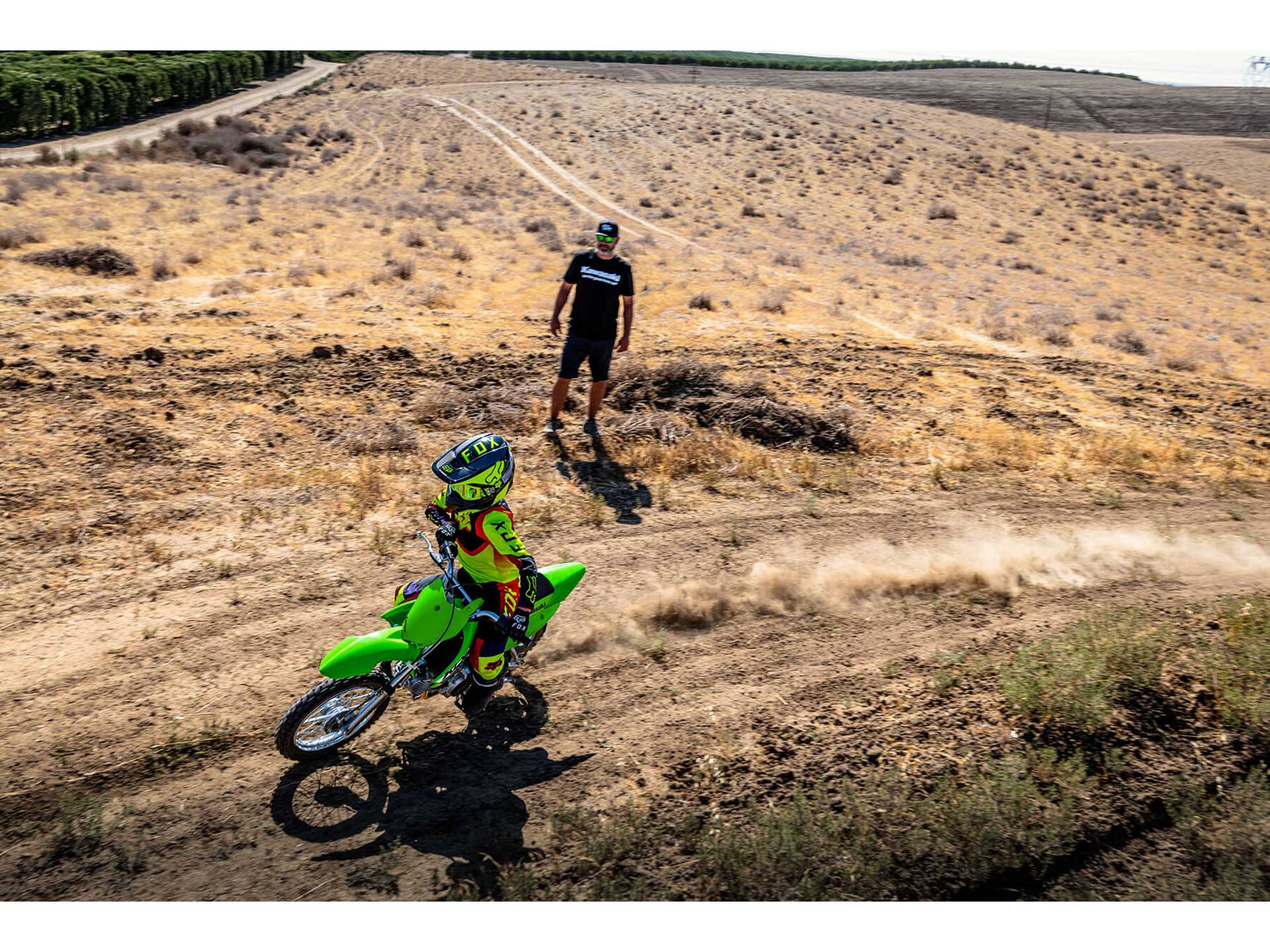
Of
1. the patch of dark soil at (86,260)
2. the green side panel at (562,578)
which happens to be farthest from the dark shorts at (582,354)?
the patch of dark soil at (86,260)

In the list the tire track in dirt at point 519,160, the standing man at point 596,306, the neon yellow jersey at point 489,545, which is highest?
the tire track in dirt at point 519,160

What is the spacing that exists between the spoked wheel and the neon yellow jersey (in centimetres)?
100

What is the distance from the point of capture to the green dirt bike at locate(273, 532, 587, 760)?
16.9 ft

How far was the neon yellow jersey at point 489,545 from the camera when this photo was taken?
214 inches

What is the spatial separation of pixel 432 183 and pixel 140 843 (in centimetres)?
3830

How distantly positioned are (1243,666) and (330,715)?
713 centimetres

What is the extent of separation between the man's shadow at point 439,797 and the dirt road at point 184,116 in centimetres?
3714

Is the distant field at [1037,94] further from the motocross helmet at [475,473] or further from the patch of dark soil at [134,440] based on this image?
the motocross helmet at [475,473]

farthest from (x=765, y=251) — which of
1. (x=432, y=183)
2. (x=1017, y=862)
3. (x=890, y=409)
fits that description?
(x=1017, y=862)

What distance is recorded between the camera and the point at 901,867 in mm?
4840

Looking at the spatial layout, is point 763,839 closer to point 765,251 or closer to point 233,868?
point 233,868

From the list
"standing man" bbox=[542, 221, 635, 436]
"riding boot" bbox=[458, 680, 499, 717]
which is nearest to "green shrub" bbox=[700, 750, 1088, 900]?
"riding boot" bbox=[458, 680, 499, 717]

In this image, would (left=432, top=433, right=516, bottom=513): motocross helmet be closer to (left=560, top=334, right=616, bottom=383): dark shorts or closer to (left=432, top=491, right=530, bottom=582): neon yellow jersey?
(left=432, top=491, right=530, bottom=582): neon yellow jersey

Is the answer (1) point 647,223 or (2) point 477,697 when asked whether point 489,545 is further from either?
(1) point 647,223
